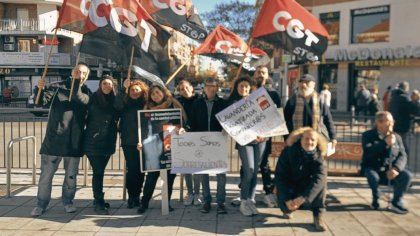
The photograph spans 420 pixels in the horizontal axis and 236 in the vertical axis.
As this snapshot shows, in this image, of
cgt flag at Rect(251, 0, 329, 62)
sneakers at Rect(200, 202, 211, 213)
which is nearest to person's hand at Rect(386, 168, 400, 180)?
cgt flag at Rect(251, 0, 329, 62)

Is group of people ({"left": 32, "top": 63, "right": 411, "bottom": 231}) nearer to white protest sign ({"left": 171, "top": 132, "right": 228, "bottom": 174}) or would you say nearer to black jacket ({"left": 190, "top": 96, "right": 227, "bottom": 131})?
black jacket ({"left": 190, "top": 96, "right": 227, "bottom": 131})

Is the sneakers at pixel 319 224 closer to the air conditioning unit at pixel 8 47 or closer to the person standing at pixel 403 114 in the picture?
the person standing at pixel 403 114

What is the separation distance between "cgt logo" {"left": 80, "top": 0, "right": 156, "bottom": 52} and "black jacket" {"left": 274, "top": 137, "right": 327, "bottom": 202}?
7.76ft

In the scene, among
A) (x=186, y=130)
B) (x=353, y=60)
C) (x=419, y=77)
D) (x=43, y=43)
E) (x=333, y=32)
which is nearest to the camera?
(x=186, y=130)

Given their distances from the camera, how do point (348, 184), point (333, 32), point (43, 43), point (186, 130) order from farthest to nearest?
point (43, 43), point (333, 32), point (348, 184), point (186, 130)

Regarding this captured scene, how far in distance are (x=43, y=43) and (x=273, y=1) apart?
37.6 metres

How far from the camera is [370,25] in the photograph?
27344mm

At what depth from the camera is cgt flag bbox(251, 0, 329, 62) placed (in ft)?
20.5

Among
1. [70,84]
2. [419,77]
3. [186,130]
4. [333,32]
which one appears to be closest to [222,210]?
[186,130]

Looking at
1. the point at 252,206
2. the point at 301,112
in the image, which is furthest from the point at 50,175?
the point at 301,112

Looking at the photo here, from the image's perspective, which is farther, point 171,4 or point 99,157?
point 171,4

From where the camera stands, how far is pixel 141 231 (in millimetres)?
5215

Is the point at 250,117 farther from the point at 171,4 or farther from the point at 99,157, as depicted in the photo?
the point at 171,4

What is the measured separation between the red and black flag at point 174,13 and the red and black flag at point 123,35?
1279 millimetres
